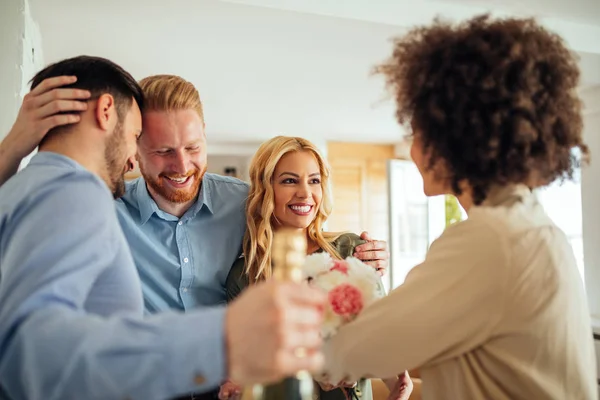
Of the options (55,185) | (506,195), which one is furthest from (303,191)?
(55,185)

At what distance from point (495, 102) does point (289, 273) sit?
1.87 feet

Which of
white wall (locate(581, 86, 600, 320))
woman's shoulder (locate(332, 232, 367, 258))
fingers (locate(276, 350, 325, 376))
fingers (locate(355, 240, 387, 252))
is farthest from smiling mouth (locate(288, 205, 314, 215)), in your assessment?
white wall (locate(581, 86, 600, 320))

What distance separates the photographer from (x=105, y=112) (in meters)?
1.11

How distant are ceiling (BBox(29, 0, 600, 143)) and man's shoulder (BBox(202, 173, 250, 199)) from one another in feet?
4.99

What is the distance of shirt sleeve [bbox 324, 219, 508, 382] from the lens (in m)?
0.95

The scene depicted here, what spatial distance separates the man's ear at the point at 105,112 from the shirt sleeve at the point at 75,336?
32 cm

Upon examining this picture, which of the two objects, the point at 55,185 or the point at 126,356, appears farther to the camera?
the point at 55,185

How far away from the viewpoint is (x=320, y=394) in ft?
5.70

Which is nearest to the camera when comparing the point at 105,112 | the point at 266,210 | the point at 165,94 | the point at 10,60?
the point at 105,112

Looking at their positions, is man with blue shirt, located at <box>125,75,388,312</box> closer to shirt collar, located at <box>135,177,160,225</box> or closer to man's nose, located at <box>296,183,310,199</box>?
shirt collar, located at <box>135,177,160,225</box>

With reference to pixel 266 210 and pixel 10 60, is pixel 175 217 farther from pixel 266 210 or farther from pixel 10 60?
pixel 10 60

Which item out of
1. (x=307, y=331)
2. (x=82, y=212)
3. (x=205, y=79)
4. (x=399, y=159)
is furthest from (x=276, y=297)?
(x=399, y=159)

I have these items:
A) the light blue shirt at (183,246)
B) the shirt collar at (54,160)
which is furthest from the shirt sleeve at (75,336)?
the light blue shirt at (183,246)

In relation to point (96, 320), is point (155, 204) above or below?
above
